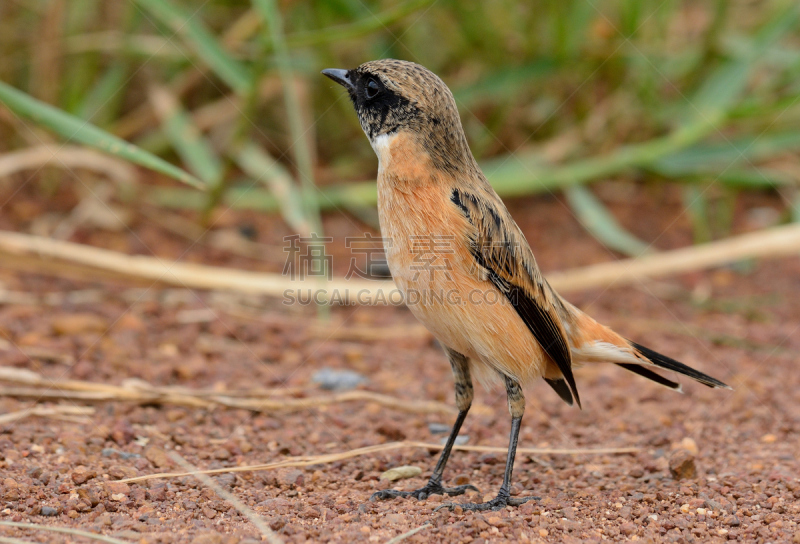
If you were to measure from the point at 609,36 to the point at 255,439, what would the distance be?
6.42 meters

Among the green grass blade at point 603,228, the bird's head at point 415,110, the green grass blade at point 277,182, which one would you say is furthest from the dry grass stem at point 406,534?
the green grass blade at point 603,228

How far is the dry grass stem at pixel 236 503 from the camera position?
3295 mm

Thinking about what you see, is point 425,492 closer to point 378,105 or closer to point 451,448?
Result: point 451,448

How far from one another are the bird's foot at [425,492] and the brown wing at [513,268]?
931 mm

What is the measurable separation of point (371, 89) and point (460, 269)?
139cm

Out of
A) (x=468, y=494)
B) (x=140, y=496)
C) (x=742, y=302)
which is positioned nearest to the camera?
(x=140, y=496)

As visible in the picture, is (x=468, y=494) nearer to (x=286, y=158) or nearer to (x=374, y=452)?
(x=374, y=452)

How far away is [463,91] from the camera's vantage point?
28.3ft

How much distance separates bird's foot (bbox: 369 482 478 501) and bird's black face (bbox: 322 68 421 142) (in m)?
2.15

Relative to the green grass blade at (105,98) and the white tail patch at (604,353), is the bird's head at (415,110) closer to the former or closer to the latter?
the white tail patch at (604,353)

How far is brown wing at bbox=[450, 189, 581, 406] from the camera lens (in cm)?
447

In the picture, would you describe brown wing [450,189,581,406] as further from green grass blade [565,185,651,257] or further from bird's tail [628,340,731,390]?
green grass blade [565,185,651,257]

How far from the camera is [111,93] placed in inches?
364

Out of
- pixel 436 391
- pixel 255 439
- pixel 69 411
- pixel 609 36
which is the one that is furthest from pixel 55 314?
pixel 609 36
